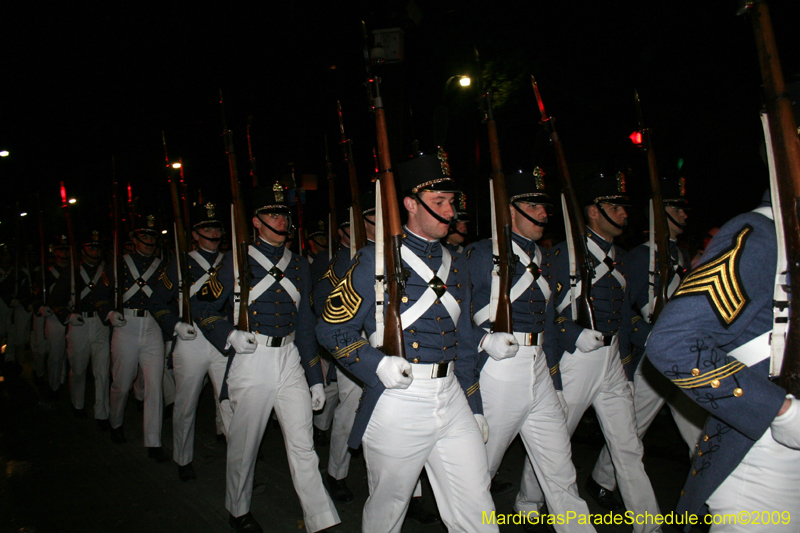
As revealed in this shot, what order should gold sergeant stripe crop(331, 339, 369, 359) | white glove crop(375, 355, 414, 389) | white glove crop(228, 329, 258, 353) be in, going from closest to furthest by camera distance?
1. white glove crop(375, 355, 414, 389)
2. gold sergeant stripe crop(331, 339, 369, 359)
3. white glove crop(228, 329, 258, 353)

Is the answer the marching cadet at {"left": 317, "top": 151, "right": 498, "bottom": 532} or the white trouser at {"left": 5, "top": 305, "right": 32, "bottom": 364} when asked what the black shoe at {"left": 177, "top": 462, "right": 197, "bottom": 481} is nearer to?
the marching cadet at {"left": 317, "top": 151, "right": 498, "bottom": 532}

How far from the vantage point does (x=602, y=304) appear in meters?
4.41

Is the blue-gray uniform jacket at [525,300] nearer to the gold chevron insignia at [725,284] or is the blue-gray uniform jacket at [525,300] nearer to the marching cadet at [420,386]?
the marching cadet at [420,386]

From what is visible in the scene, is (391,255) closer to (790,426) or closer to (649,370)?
(790,426)

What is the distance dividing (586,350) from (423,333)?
1612mm

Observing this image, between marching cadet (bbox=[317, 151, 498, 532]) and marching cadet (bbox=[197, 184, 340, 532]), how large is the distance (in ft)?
→ 3.55

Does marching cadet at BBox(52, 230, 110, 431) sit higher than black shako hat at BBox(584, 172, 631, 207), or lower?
lower

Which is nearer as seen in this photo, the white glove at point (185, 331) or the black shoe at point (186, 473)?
the white glove at point (185, 331)

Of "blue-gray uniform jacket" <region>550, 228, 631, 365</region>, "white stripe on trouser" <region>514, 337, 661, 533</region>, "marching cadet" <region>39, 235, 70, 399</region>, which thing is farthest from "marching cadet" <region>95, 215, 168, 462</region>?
"blue-gray uniform jacket" <region>550, 228, 631, 365</region>

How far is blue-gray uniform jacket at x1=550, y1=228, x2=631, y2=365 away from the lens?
13.7 ft

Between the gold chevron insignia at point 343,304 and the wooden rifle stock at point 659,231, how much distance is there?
2.96m

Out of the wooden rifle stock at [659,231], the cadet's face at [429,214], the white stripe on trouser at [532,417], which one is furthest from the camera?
the wooden rifle stock at [659,231]

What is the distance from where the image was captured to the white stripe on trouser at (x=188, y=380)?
16.7 ft

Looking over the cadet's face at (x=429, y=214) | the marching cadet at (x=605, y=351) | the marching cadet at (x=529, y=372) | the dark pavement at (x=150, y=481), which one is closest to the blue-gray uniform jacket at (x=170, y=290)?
the dark pavement at (x=150, y=481)
